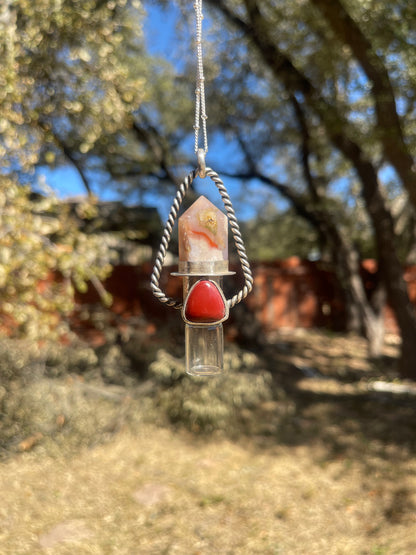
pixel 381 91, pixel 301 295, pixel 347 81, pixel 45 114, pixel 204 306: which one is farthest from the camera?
pixel 301 295

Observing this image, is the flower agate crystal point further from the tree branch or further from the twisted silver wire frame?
the tree branch

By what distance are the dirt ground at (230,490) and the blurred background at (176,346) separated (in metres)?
0.02

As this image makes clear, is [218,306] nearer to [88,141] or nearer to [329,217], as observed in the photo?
[88,141]

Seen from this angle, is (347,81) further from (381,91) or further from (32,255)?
(32,255)

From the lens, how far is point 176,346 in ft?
20.4

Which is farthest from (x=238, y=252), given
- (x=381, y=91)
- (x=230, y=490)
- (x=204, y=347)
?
(x=381, y=91)

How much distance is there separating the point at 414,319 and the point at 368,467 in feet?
9.59

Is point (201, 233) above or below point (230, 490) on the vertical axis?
above

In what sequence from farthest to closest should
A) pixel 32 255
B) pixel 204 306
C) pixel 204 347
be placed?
pixel 32 255 < pixel 204 347 < pixel 204 306

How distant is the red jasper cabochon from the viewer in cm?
132

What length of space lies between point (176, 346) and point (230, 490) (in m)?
2.21

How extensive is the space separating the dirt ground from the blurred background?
0.02m

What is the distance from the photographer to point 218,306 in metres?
1.33

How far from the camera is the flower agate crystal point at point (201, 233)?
1413 millimetres
